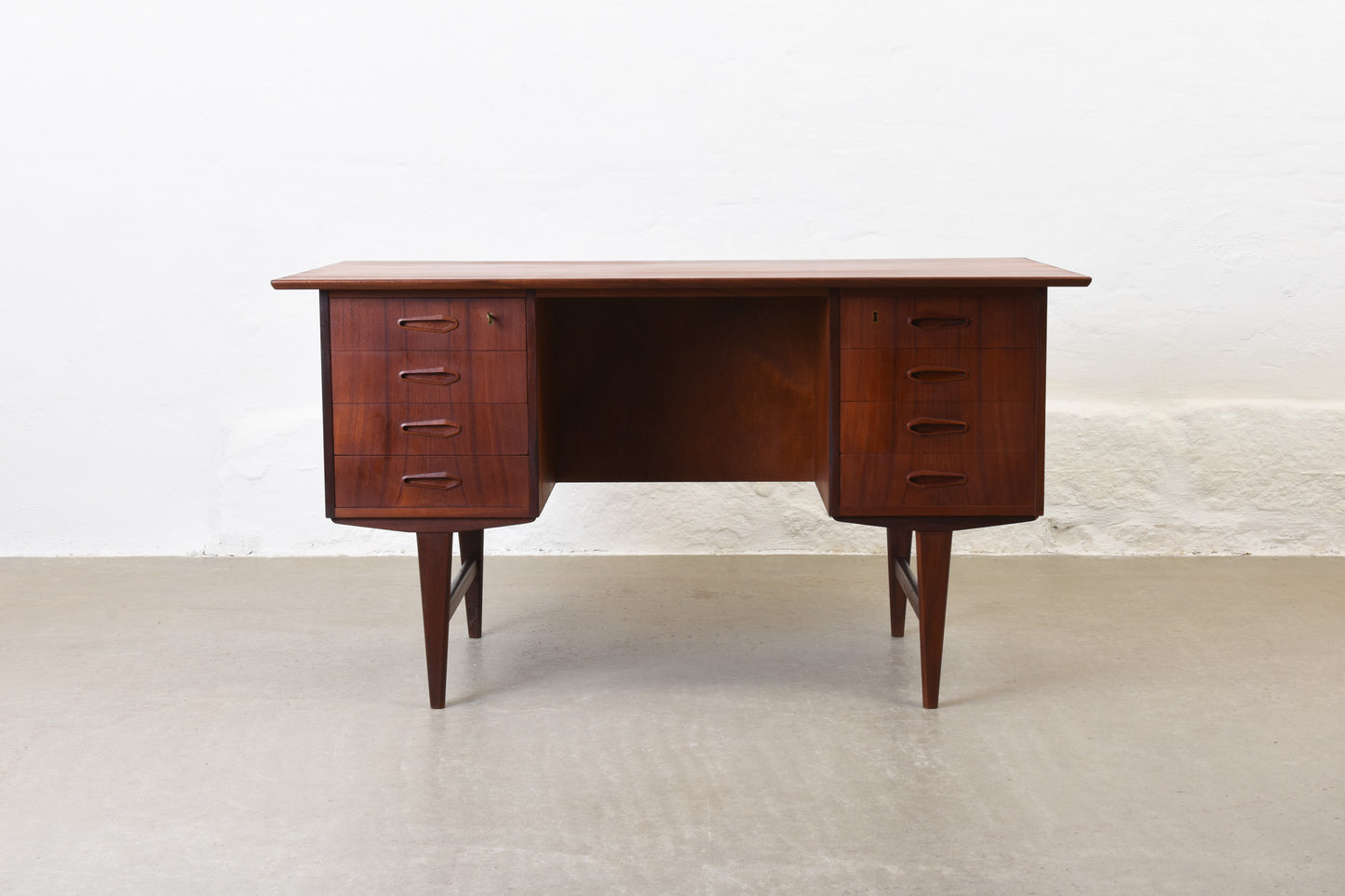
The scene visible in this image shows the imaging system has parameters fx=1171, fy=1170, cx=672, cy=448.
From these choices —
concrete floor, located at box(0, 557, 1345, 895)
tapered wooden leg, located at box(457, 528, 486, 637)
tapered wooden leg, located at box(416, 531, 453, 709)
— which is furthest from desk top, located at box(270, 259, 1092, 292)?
concrete floor, located at box(0, 557, 1345, 895)

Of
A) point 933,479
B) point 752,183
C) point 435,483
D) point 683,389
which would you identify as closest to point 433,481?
point 435,483

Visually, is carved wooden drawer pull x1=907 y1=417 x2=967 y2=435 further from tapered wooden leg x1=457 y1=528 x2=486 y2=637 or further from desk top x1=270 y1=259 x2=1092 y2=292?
tapered wooden leg x1=457 y1=528 x2=486 y2=637

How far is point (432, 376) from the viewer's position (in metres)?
2.26

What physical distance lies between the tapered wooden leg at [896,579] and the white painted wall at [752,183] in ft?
2.72

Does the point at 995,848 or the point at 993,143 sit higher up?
the point at 993,143

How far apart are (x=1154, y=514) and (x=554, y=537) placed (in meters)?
1.89

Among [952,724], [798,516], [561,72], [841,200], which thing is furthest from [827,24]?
[952,724]

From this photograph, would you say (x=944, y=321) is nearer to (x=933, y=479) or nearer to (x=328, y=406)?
(x=933, y=479)

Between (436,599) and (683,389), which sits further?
(683,389)

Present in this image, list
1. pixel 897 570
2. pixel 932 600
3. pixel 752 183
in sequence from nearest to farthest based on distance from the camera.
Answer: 1. pixel 932 600
2. pixel 897 570
3. pixel 752 183

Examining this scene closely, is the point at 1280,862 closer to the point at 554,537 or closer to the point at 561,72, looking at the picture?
the point at 554,537

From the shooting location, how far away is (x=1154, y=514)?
3.66 metres

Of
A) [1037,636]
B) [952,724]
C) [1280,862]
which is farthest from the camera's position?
[1037,636]

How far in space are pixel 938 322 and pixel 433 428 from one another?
3.26 ft
